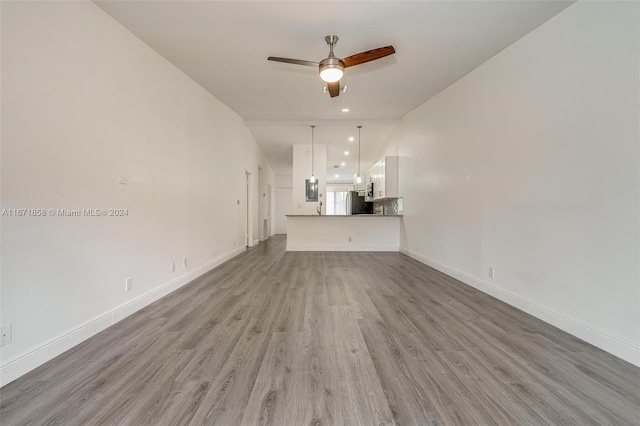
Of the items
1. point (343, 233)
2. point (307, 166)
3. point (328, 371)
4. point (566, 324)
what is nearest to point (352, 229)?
point (343, 233)

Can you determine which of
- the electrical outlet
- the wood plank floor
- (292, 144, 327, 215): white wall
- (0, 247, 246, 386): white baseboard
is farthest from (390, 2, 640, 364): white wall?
(292, 144, 327, 215): white wall

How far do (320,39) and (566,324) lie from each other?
3.59 metres

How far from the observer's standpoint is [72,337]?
207 cm

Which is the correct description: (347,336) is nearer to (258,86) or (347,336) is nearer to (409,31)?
(409,31)

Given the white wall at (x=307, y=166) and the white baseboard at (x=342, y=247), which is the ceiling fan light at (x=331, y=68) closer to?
the white baseboard at (x=342, y=247)

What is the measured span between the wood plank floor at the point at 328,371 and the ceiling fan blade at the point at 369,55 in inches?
102

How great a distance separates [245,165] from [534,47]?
555 centimetres

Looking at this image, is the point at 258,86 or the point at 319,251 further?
the point at 319,251

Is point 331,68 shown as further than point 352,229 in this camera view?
No

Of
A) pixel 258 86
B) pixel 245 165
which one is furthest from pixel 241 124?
pixel 258 86

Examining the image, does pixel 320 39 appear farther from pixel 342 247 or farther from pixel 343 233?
pixel 342 247

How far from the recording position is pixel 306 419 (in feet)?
4.38

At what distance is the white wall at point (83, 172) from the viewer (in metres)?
1.73

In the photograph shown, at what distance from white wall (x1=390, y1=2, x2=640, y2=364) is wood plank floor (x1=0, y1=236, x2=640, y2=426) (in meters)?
0.36
